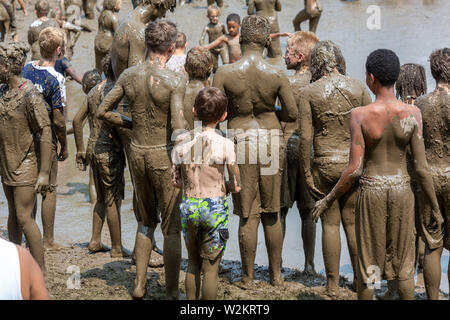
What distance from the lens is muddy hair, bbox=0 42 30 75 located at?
586 cm

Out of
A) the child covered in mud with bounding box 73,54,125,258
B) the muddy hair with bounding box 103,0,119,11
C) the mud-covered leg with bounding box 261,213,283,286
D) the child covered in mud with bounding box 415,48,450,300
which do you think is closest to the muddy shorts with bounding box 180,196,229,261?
the mud-covered leg with bounding box 261,213,283,286

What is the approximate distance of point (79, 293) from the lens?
603 centimetres

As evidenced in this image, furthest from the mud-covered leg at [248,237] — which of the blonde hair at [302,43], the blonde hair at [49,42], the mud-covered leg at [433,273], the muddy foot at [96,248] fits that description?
the blonde hair at [49,42]

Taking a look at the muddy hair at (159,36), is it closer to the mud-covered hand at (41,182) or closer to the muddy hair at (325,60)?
the muddy hair at (325,60)

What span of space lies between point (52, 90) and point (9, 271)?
162 inches

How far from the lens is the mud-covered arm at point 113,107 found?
558cm

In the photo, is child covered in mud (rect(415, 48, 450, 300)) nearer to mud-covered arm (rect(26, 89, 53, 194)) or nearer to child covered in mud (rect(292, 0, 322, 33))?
mud-covered arm (rect(26, 89, 53, 194))

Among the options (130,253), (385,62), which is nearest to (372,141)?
(385,62)

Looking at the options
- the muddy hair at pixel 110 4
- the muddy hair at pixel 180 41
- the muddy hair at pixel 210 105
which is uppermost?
the muddy hair at pixel 110 4

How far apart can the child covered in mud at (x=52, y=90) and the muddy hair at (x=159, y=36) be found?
1.51 meters

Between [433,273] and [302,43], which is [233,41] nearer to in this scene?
[302,43]

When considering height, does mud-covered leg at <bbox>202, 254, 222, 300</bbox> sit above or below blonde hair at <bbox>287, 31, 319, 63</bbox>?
below

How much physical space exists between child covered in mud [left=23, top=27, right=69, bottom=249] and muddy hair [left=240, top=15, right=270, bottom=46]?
1.86m

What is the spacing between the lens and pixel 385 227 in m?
4.88
